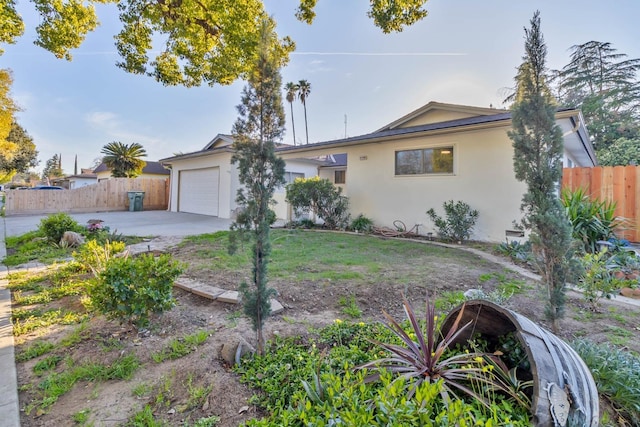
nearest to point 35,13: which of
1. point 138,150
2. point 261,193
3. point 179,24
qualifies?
point 179,24

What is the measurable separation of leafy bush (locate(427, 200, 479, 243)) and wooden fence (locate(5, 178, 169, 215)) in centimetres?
1717

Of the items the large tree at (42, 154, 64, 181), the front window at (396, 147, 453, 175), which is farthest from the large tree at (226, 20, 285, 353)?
the large tree at (42, 154, 64, 181)

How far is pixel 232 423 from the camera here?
5.25 feet

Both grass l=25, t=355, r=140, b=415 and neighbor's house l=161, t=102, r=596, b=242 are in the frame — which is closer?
grass l=25, t=355, r=140, b=415

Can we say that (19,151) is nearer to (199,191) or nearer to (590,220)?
(199,191)

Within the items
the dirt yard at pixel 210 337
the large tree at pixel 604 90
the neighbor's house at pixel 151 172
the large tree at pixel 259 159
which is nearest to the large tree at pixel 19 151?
the neighbor's house at pixel 151 172

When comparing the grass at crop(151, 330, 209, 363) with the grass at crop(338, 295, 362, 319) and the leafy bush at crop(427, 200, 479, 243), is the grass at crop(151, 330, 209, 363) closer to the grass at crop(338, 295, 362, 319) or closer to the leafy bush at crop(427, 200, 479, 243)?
the grass at crop(338, 295, 362, 319)

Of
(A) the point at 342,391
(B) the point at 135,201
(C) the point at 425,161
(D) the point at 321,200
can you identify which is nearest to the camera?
(A) the point at 342,391

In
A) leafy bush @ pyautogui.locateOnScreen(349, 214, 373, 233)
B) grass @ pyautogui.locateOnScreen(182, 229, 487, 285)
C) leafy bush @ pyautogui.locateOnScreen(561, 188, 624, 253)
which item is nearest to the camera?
grass @ pyautogui.locateOnScreen(182, 229, 487, 285)

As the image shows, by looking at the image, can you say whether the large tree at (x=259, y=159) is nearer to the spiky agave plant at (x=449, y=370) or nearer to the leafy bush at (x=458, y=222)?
the spiky agave plant at (x=449, y=370)

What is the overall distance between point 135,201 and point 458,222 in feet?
55.4

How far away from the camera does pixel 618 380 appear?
179cm

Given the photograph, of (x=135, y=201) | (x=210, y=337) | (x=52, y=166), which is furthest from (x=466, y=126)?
(x=52, y=166)

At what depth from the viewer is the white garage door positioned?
13539mm
